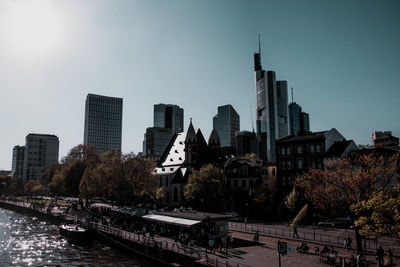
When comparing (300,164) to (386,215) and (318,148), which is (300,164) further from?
(386,215)

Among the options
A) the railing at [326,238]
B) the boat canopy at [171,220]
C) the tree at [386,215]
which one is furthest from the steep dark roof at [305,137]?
the tree at [386,215]

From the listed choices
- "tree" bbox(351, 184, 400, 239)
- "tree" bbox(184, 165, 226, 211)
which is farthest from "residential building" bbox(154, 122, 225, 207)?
"tree" bbox(351, 184, 400, 239)

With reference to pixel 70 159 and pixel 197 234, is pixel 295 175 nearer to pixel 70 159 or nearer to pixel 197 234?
pixel 197 234

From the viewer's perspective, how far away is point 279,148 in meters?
80.7

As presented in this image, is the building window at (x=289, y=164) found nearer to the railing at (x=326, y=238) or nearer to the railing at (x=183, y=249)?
the railing at (x=326, y=238)

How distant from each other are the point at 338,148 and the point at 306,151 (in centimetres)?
674

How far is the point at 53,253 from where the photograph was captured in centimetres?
5091

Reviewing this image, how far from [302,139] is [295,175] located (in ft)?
27.5

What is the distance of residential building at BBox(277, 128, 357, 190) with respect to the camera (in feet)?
237

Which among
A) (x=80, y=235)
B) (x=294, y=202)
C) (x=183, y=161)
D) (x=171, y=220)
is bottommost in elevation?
(x=80, y=235)

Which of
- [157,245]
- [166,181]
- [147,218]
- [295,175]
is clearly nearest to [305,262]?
[157,245]

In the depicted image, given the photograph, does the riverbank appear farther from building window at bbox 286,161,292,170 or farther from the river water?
building window at bbox 286,161,292,170

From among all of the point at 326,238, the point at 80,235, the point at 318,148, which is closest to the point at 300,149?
the point at 318,148

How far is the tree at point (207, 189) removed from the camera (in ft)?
264
